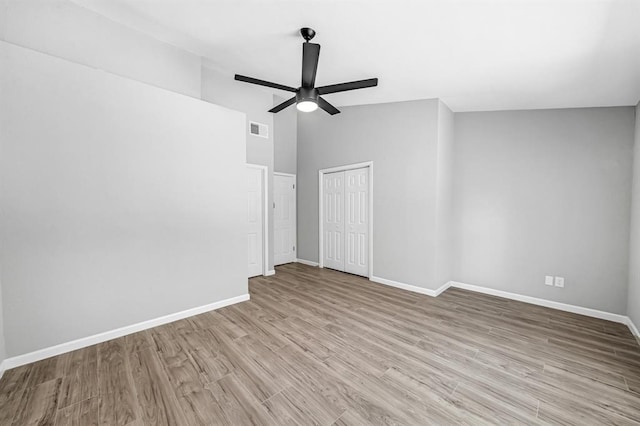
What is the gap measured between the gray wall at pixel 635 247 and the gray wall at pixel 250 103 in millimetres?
4877

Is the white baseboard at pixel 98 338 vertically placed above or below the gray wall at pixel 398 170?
below

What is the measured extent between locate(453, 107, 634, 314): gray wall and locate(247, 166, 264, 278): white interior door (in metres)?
3.42

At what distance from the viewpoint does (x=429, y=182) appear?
12.7 ft

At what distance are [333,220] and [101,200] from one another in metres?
3.71

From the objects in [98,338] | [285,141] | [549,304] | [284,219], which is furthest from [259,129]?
[549,304]

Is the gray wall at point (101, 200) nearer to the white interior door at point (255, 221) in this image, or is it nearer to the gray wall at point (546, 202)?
the white interior door at point (255, 221)

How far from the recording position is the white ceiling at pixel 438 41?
80.9 inches

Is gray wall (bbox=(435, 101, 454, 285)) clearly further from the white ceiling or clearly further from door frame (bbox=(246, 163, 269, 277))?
door frame (bbox=(246, 163, 269, 277))

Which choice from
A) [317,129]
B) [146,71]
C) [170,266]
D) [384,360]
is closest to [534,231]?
[384,360]

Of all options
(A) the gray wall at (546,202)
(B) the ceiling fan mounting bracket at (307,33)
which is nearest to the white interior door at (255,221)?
(B) the ceiling fan mounting bracket at (307,33)

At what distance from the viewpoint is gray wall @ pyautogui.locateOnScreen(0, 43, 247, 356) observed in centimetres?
217

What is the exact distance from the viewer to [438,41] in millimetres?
2525

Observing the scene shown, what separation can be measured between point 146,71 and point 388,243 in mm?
4118

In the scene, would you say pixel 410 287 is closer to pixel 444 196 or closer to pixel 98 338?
pixel 444 196
